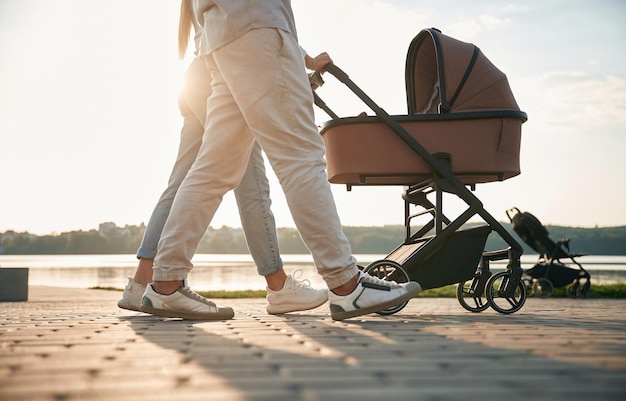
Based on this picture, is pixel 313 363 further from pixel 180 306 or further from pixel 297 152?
pixel 180 306

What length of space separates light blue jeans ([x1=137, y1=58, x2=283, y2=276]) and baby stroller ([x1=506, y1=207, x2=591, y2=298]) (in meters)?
6.84

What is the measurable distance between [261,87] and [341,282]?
83 cm

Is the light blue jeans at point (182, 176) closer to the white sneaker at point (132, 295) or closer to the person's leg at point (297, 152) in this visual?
the white sneaker at point (132, 295)

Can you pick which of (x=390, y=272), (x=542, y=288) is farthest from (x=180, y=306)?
(x=542, y=288)

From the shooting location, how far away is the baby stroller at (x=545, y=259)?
9.19 meters

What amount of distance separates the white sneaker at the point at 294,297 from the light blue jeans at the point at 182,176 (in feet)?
0.36

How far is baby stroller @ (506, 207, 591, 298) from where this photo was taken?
919 cm

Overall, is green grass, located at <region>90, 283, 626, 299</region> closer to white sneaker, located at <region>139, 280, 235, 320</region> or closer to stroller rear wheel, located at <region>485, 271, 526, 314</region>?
stroller rear wheel, located at <region>485, 271, 526, 314</region>

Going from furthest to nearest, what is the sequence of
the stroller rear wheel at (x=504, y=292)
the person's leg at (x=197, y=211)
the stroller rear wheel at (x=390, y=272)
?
the stroller rear wheel at (x=504, y=292)
the stroller rear wheel at (x=390, y=272)
the person's leg at (x=197, y=211)

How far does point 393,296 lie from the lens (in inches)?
101

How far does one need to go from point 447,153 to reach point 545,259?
6.60 m

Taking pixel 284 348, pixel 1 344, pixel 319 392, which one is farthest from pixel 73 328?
pixel 319 392

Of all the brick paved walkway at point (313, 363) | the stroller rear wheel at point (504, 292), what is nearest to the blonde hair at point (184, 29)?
the brick paved walkway at point (313, 363)

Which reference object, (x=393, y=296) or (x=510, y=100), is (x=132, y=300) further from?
(x=510, y=100)
